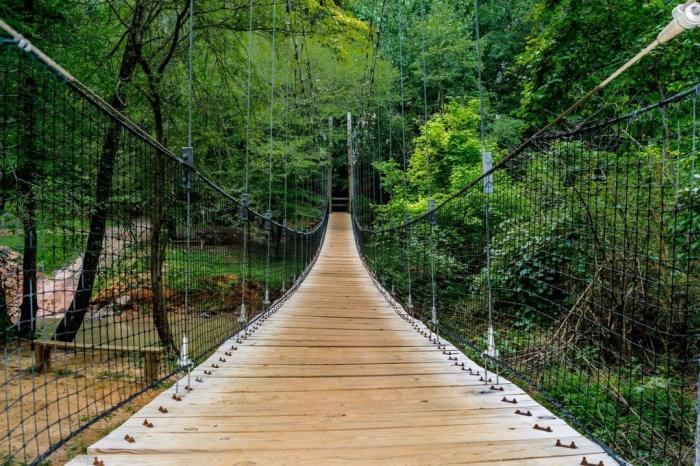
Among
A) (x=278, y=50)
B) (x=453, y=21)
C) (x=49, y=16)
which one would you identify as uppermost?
(x=453, y=21)

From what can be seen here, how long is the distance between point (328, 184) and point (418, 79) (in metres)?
7.50

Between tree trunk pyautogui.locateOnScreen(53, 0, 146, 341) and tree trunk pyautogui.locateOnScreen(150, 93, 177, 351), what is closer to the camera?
tree trunk pyautogui.locateOnScreen(150, 93, 177, 351)

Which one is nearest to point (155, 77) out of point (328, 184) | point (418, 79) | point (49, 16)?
point (49, 16)

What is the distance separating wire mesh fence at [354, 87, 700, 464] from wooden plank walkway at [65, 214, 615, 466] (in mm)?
195

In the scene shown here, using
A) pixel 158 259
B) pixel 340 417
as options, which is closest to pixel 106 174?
pixel 158 259

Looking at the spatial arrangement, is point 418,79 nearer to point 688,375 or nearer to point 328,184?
point 328,184

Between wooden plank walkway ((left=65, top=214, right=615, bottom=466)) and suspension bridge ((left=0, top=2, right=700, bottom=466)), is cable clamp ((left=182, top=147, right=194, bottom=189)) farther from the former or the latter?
wooden plank walkway ((left=65, top=214, right=615, bottom=466))

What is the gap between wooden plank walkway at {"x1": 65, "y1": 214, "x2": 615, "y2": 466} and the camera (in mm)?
1168

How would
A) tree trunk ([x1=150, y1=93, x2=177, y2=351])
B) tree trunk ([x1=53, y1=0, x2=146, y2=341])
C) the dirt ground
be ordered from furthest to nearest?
tree trunk ([x1=53, y1=0, x2=146, y2=341]) → tree trunk ([x1=150, y1=93, x2=177, y2=351]) → the dirt ground

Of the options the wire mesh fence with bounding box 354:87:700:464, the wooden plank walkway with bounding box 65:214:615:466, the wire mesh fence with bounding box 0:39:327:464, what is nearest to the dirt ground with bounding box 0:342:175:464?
the wire mesh fence with bounding box 0:39:327:464

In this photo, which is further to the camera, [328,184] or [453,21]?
[328,184]

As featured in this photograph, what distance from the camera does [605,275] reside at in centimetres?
217

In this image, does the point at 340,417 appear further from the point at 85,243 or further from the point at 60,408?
the point at 85,243

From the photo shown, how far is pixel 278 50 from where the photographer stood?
517 centimetres
